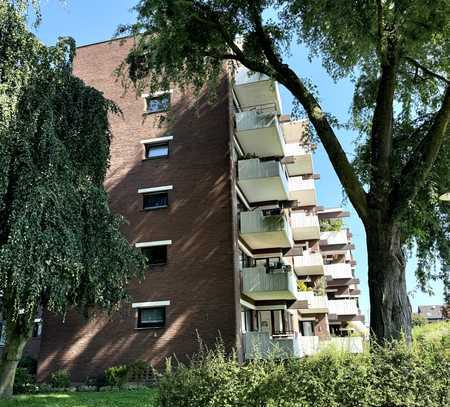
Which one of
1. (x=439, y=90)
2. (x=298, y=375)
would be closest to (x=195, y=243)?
(x=439, y=90)

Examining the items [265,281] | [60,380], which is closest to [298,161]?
[265,281]

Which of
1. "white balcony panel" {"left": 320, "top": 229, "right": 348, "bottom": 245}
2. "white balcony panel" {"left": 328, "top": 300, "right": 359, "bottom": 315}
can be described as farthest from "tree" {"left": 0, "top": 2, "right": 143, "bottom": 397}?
"white balcony panel" {"left": 320, "top": 229, "right": 348, "bottom": 245}

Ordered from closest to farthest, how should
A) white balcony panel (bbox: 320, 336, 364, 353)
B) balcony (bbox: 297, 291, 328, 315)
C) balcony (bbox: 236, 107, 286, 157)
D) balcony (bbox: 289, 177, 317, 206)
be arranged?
white balcony panel (bbox: 320, 336, 364, 353)
balcony (bbox: 236, 107, 286, 157)
balcony (bbox: 297, 291, 328, 315)
balcony (bbox: 289, 177, 317, 206)

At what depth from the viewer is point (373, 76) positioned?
35.1ft

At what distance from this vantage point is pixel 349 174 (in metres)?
8.37

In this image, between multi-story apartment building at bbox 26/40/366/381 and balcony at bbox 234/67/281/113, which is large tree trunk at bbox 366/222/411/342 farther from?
balcony at bbox 234/67/281/113

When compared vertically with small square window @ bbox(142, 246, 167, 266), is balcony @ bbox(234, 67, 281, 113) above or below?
above

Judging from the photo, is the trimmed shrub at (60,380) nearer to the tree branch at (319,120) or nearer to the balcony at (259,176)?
the balcony at (259,176)

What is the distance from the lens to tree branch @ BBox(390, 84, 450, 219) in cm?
791

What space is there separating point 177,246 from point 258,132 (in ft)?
23.1

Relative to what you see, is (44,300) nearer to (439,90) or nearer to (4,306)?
(4,306)

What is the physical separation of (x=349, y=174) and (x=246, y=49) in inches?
174

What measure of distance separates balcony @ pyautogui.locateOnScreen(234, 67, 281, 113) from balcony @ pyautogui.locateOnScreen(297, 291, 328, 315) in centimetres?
1103

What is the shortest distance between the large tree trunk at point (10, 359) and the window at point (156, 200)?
9048 mm
